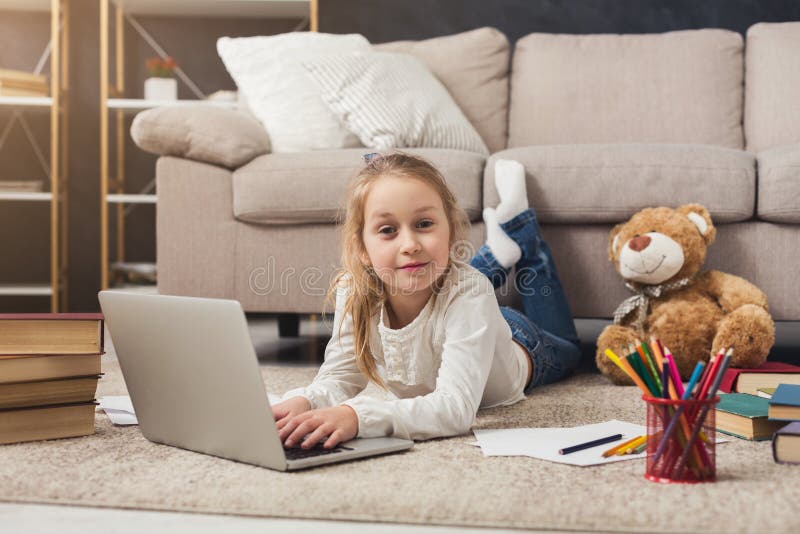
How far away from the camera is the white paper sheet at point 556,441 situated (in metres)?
1.01

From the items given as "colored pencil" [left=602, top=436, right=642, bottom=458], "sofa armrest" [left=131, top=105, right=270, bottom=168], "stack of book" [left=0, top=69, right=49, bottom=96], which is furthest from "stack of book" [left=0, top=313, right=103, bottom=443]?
"stack of book" [left=0, top=69, right=49, bottom=96]

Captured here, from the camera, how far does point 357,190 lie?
1.27 meters

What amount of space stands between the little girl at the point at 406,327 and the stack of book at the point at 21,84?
2392 millimetres

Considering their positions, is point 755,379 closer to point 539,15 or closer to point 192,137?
point 192,137

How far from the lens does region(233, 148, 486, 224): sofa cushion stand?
1.96m

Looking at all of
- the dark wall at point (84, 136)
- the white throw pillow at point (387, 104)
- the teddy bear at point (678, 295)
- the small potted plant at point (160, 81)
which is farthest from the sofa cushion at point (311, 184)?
the dark wall at point (84, 136)

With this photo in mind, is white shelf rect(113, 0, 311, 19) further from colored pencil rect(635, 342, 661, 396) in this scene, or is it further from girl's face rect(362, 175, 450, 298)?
colored pencil rect(635, 342, 661, 396)

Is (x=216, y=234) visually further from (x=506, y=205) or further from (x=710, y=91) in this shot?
(x=710, y=91)

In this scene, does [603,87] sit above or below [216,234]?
above

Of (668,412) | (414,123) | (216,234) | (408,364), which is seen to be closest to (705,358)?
(408,364)

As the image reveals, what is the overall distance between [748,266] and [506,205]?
57cm

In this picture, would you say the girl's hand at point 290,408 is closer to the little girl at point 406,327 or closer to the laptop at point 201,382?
the little girl at point 406,327

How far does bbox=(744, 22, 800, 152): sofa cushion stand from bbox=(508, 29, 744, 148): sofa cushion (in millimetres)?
36

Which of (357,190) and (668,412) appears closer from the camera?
(668,412)
